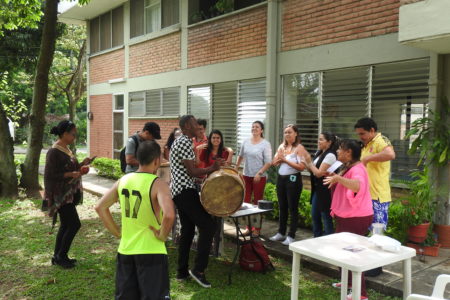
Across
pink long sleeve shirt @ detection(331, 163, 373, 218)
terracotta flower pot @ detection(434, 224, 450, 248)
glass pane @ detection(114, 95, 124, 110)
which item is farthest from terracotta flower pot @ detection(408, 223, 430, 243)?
glass pane @ detection(114, 95, 124, 110)

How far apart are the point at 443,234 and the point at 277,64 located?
439cm

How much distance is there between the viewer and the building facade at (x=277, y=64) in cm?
618

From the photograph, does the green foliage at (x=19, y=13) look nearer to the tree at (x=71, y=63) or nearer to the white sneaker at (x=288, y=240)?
the tree at (x=71, y=63)

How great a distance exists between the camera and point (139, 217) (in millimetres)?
3104

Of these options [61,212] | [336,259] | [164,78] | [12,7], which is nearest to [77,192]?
[61,212]

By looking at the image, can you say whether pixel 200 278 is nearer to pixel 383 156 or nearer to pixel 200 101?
pixel 383 156

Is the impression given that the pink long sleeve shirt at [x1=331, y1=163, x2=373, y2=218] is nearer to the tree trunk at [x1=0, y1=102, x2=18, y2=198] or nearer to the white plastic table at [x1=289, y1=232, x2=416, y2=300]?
the white plastic table at [x1=289, y1=232, x2=416, y2=300]

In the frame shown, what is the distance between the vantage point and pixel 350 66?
22.6 ft

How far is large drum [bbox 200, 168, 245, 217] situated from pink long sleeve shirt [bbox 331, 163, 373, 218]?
108 centimetres

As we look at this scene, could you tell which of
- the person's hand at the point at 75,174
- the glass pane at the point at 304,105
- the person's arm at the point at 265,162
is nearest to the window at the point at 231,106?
the glass pane at the point at 304,105

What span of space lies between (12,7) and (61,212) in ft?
26.1

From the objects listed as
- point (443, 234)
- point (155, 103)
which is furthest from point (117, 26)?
point (443, 234)

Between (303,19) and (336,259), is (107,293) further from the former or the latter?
(303,19)

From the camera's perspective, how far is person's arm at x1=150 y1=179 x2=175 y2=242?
9.97ft
